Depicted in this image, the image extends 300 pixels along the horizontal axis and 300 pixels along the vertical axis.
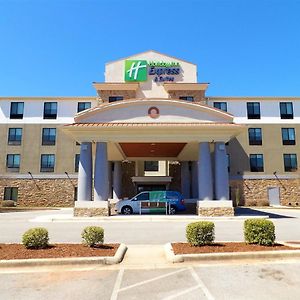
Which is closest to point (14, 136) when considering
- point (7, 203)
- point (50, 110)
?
point (50, 110)

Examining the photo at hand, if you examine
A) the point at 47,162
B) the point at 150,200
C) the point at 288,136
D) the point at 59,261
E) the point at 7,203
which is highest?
the point at 288,136

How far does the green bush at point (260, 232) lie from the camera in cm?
873

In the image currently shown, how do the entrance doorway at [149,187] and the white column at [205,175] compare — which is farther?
the entrance doorway at [149,187]

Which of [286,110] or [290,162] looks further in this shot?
[286,110]

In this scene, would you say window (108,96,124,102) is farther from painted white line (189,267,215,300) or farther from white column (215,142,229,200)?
painted white line (189,267,215,300)

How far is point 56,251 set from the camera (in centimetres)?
829

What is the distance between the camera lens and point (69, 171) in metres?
37.8

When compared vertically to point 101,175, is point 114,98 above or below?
above

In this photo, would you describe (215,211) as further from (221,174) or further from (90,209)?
(90,209)

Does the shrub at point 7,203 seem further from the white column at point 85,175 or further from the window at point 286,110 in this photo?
the window at point 286,110

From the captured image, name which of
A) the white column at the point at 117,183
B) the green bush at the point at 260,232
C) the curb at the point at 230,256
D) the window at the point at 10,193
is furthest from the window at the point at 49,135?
the curb at the point at 230,256

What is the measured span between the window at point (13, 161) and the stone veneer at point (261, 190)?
89.0ft

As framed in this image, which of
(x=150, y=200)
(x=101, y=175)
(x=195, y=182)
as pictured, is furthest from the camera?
(x=195, y=182)

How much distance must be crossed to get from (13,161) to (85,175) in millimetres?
22149
